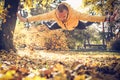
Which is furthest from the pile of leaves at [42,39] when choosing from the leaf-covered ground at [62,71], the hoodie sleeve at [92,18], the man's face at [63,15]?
the leaf-covered ground at [62,71]

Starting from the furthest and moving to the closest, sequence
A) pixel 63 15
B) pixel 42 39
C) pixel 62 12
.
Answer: pixel 42 39
pixel 62 12
pixel 63 15

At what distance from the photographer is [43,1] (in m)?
13.1

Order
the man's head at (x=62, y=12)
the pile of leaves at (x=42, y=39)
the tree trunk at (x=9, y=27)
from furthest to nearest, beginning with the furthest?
the pile of leaves at (x=42, y=39) → the man's head at (x=62, y=12) → the tree trunk at (x=9, y=27)

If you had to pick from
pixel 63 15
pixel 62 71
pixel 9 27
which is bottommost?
pixel 9 27

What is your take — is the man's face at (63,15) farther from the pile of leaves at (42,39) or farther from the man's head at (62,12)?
the pile of leaves at (42,39)

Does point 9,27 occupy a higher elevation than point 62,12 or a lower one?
lower

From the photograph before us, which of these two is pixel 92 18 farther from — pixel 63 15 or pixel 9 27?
pixel 9 27

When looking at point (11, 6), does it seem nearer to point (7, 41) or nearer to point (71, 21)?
point (7, 41)

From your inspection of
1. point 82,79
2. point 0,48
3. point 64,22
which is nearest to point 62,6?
point 64,22

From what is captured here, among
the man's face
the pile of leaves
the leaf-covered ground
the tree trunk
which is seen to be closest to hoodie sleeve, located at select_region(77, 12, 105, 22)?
the man's face

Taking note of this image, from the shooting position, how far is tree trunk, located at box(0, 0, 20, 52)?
1100cm

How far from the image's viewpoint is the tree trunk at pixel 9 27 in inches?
433

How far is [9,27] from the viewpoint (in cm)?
1120

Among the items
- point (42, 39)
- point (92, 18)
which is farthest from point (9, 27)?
point (42, 39)
